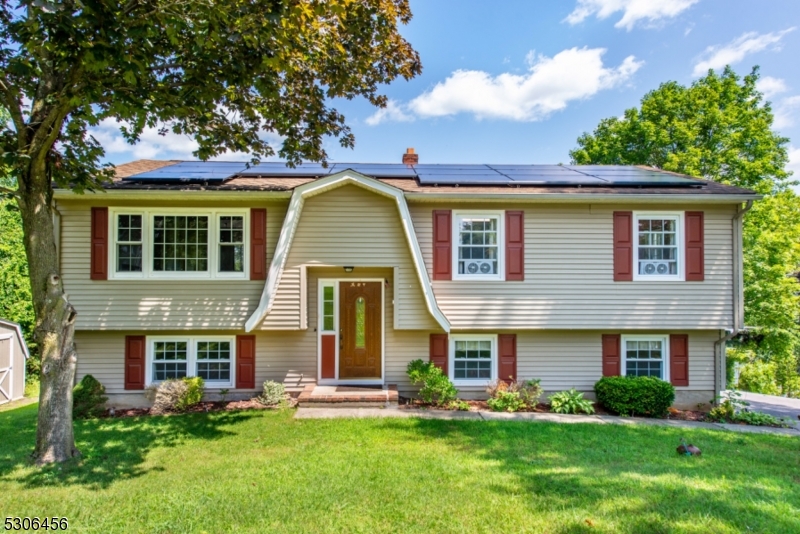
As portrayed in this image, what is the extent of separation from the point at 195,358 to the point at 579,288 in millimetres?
8525

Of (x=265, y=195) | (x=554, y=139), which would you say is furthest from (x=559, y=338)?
(x=554, y=139)

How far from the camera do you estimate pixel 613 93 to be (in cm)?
→ 1391

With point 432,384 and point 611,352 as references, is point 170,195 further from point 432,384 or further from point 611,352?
point 611,352

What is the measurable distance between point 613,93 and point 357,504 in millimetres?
15923

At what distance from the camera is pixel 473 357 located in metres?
8.48

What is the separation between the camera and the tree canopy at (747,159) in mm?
13961

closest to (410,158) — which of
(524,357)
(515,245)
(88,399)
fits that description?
(515,245)

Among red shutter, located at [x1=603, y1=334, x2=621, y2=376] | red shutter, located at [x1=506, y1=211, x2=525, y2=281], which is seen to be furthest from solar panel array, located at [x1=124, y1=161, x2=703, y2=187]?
red shutter, located at [x1=603, y1=334, x2=621, y2=376]

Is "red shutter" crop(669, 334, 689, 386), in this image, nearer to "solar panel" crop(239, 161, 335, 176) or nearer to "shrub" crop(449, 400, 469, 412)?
"shrub" crop(449, 400, 469, 412)

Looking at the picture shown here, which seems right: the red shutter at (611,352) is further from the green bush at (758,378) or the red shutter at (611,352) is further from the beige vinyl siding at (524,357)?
the green bush at (758,378)

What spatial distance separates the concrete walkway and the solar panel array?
15.9ft

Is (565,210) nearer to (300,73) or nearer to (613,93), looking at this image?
(300,73)

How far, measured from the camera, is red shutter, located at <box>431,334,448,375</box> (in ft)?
27.2

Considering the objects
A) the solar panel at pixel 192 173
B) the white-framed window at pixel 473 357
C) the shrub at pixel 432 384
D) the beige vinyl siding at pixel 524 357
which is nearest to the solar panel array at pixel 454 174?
the solar panel at pixel 192 173
